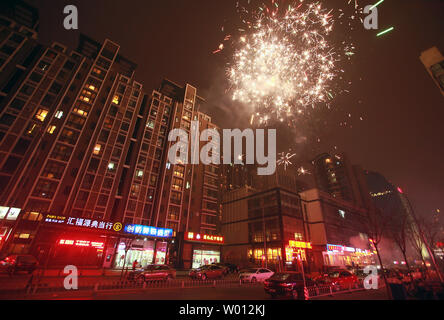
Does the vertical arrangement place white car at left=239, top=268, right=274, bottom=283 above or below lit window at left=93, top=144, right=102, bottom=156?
below

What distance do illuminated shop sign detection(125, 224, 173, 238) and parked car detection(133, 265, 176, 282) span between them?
1325 cm

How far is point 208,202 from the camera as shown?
47.1 metres

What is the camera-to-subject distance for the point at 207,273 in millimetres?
20859

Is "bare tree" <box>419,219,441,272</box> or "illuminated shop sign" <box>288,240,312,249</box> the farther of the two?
"illuminated shop sign" <box>288,240,312,249</box>

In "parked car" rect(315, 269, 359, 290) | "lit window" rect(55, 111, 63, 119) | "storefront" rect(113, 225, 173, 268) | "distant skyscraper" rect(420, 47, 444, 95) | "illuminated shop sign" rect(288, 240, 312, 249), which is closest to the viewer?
"parked car" rect(315, 269, 359, 290)

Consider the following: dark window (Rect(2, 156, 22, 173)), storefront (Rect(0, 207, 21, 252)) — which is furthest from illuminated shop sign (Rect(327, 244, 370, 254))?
dark window (Rect(2, 156, 22, 173))

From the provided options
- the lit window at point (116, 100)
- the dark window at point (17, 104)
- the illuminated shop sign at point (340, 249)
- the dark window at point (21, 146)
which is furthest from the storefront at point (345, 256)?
the dark window at point (17, 104)

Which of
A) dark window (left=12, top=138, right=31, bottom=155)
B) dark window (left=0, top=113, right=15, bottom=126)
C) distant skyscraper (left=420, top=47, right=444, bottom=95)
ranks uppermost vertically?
distant skyscraper (left=420, top=47, right=444, bottom=95)

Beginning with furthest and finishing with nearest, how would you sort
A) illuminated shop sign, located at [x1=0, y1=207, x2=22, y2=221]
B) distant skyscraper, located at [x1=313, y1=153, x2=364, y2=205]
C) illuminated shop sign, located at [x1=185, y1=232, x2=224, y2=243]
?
1. distant skyscraper, located at [x1=313, y1=153, x2=364, y2=205]
2. illuminated shop sign, located at [x1=185, y1=232, x2=224, y2=243]
3. illuminated shop sign, located at [x1=0, y1=207, x2=22, y2=221]

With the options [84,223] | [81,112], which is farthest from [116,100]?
[84,223]

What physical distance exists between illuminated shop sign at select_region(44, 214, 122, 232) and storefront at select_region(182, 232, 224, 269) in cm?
1308

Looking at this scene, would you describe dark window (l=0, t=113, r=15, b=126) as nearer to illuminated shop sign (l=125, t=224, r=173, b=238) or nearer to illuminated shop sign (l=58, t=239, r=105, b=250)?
illuminated shop sign (l=58, t=239, r=105, b=250)

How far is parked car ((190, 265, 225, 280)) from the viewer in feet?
67.7

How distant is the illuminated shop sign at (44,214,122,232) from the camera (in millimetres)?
25047
